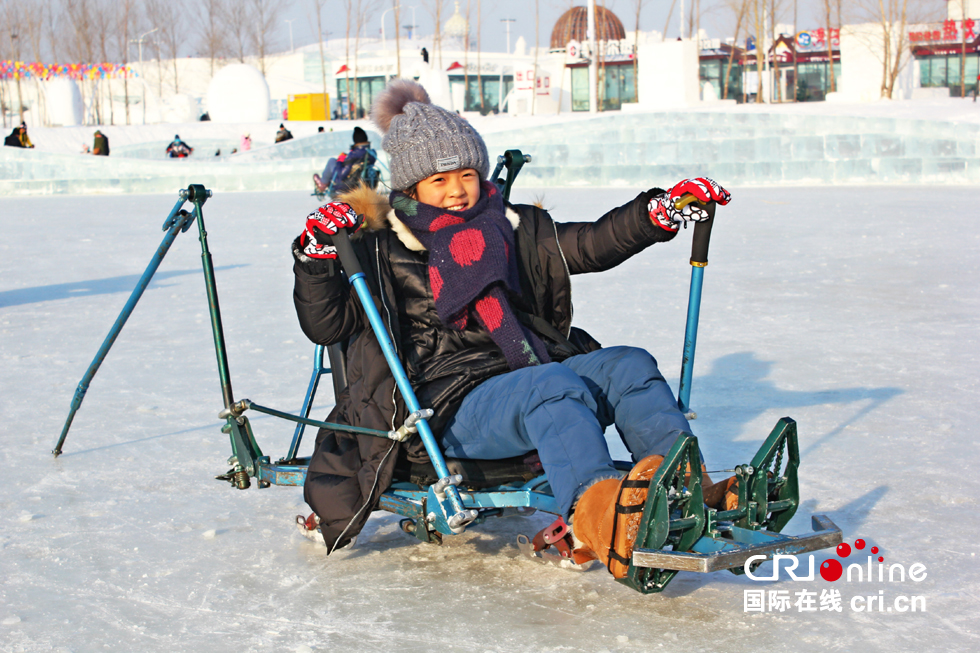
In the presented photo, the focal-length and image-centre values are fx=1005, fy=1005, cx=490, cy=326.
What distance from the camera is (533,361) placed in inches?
92.4

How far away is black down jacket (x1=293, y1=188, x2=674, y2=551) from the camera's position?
229 cm

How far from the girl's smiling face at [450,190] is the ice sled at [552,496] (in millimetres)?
391

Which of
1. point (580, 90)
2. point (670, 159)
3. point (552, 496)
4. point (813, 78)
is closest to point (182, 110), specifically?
point (580, 90)

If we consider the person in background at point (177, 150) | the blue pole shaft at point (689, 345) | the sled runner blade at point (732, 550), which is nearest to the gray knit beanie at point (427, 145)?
the blue pole shaft at point (689, 345)

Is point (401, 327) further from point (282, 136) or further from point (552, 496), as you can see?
point (282, 136)

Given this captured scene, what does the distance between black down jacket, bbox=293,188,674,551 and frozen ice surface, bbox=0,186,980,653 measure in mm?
229

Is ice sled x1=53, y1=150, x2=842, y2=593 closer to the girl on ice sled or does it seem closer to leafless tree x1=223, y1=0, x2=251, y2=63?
the girl on ice sled

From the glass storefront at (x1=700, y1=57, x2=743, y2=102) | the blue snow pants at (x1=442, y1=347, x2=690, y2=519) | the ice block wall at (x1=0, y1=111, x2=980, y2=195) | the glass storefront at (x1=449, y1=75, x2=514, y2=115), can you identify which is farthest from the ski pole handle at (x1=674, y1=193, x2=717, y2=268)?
the glass storefront at (x1=449, y1=75, x2=514, y2=115)

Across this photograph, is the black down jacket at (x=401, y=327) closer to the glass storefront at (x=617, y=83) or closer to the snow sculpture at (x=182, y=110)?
the glass storefront at (x=617, y=83)

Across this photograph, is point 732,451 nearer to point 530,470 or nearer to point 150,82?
point 530,470

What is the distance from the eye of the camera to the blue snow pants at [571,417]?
200 centimetres

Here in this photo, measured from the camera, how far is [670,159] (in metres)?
18.3

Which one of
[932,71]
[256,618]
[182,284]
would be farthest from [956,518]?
[932,71]

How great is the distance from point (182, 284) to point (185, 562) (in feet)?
17.3
